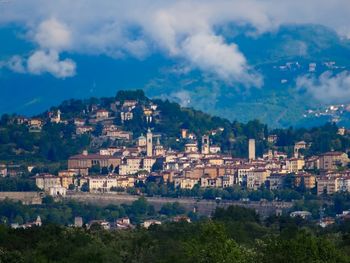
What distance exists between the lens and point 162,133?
11669cm

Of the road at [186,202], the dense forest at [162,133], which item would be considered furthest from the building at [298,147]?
the road at [186,202]

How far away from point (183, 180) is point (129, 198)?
642cm

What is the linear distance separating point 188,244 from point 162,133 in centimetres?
7798

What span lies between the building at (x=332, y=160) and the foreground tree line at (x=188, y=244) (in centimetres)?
3587

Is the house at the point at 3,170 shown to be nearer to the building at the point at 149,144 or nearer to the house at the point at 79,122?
the building at the point at 149,144

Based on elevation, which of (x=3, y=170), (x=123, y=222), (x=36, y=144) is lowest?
(x=123, y=222)

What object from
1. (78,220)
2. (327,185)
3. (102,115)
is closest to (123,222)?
(78,220)

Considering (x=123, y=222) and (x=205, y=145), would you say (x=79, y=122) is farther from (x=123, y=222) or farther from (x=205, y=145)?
(x=123, y=222)

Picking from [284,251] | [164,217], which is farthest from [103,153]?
[284,251]

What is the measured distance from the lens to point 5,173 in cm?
9969

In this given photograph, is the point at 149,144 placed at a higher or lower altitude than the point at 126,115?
lower

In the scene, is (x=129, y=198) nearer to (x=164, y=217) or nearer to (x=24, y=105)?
(x=164, y=217)

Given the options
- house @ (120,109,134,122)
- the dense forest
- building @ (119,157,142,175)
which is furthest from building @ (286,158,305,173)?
house @ (120,109,134,122)

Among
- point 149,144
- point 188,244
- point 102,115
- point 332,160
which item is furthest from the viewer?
point 102,115
